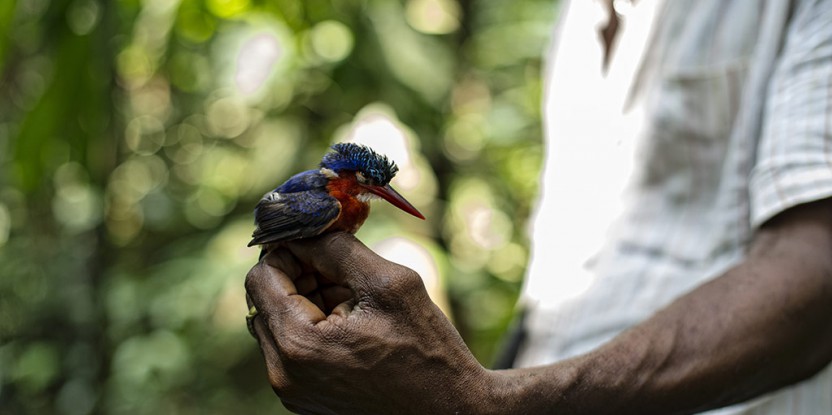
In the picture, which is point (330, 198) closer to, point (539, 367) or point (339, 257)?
point (339, 257)

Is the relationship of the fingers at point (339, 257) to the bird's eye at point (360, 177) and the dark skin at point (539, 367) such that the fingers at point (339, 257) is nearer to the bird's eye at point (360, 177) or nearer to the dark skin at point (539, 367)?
the dark skin at point (539, 367)

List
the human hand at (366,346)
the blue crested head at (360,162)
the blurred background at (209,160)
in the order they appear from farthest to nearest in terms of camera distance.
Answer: the blurred background at (209,160), the blue crested head at (360,162), the human hand at (366,346)

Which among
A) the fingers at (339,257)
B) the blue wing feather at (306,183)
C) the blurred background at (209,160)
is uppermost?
the blue wing feather at (306,183)

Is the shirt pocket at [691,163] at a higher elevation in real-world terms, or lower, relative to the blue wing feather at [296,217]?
lower

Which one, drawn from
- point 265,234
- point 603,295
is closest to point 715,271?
point 603,295

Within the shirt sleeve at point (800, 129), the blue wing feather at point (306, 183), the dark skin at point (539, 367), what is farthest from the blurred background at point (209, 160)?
the shirt sleeve at point (800, 129)

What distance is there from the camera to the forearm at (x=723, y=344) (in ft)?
4.36

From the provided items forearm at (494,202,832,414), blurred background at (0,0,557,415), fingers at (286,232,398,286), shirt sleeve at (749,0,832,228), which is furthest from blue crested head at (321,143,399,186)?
blurred background at (0,0,557,415)

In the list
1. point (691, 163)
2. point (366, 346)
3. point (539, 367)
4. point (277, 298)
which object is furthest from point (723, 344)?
point (277, 298)

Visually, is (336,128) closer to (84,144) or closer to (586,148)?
(84,144)

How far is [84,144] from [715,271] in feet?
5.97

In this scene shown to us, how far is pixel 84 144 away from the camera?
243 cm

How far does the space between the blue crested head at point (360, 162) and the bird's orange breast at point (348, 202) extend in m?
0.02

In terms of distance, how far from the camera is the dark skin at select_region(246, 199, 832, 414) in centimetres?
110
